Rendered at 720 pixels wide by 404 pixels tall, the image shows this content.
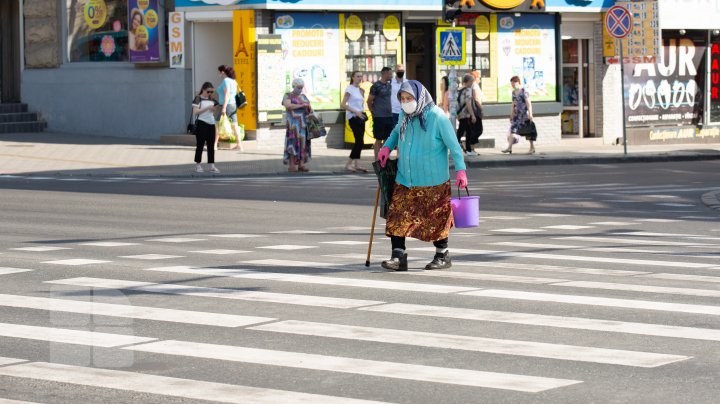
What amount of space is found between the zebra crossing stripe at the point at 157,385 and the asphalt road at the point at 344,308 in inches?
0.8

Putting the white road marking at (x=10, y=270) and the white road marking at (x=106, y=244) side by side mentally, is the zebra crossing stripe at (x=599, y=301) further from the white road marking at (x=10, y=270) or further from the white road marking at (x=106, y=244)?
the white road marking at (x=106, y=244)

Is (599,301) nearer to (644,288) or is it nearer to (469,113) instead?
(644,288)

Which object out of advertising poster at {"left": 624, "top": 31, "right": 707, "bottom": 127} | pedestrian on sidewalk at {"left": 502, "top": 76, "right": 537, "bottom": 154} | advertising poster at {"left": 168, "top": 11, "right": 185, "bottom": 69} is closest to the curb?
pedestrian on sidewalk at {"left": 502, "top": 76, "right": 537, "bottom": 154}

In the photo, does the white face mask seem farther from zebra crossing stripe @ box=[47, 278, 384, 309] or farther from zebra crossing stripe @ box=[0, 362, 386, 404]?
zebra crossing stripe @ box=[0, 362, 386, 404]

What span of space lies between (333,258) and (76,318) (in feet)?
13.5

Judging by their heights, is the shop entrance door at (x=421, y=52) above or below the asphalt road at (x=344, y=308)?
Answer: above

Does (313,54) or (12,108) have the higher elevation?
(313,54)

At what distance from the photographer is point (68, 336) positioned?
9586mm

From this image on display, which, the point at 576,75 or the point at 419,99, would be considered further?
the point at 576,75

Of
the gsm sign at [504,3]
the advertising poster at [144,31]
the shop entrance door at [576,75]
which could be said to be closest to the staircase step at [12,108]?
the advertising poster at [144,31]

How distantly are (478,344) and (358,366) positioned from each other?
1000 millimetres

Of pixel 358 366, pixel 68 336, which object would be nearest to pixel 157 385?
pixel 358 366

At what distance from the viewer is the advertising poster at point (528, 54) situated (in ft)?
122

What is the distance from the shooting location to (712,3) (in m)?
40.4
